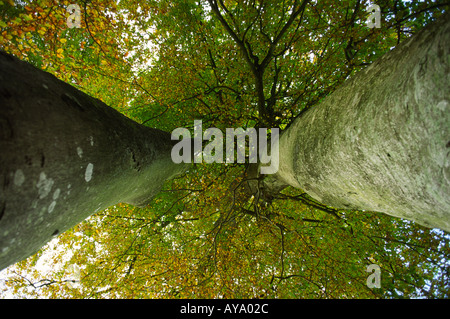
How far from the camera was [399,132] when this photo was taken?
103 centimetres

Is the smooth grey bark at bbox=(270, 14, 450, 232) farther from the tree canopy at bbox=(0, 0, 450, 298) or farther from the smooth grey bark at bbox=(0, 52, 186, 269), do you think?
the tree canopy at bbox=(0, 0, 450, 298)

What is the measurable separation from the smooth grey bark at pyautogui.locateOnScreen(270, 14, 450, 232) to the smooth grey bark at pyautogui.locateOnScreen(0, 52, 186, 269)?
182 centimetres

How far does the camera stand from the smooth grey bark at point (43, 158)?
0.84m

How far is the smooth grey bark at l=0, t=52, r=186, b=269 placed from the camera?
0.84m

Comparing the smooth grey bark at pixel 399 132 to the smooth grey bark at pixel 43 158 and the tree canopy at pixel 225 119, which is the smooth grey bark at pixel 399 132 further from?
the tree canopy at pixel 225 119

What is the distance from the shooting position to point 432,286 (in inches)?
177

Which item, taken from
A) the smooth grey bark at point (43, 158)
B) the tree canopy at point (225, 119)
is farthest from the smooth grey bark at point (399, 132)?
the tree canopy at point (225, 119)

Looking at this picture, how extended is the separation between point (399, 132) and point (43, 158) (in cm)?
185

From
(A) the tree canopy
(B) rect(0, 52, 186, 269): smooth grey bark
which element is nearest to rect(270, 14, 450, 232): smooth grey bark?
(B) rect(0, 52, 186, 269): smooth grey bark

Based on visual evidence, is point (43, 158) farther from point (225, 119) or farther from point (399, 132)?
point (225, 119)

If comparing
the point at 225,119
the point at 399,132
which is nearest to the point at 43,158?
the point at 399,132

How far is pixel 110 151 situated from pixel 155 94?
461 cm

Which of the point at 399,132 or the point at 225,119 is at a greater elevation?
the point at 225,119
